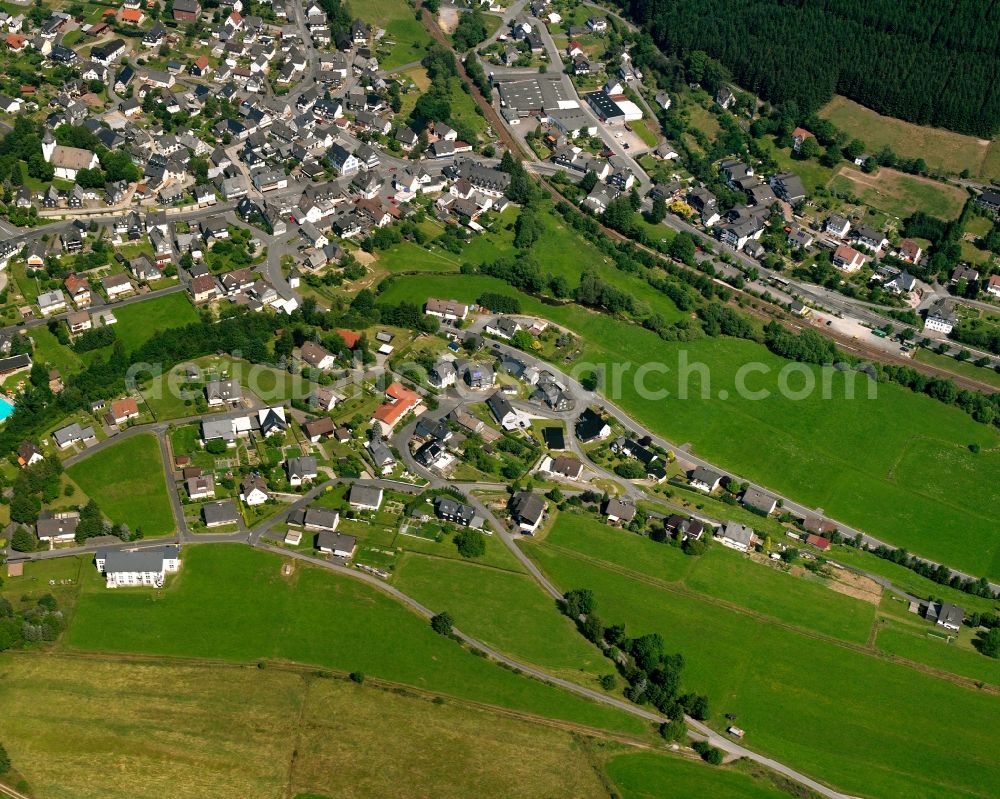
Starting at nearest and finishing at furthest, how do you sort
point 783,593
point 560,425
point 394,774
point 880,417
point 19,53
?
point 394,774 → point 783,593 → point 560,425 → point 880,417 → point 19,53

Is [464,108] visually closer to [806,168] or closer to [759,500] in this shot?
[806,168]

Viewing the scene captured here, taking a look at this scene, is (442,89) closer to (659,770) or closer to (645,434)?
(645,434)

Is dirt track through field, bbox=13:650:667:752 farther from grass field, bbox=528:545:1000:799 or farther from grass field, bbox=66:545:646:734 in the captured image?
grass field, bbox=528:545:1000:799

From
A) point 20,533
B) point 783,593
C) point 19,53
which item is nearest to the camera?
point 20,533

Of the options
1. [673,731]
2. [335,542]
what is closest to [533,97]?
[335,542]

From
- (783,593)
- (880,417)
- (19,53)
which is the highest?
(19,53)

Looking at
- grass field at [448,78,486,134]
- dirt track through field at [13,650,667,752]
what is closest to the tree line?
dirt track through field at [13,650,667,752]

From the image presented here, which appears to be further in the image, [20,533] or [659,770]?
[20,533]

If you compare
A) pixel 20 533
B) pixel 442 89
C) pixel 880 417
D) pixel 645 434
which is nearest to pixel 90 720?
pixel 20 533
